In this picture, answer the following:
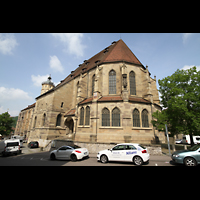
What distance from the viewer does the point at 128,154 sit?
25.4 ft

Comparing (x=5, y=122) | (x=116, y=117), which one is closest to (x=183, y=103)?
(x=116, y=117)

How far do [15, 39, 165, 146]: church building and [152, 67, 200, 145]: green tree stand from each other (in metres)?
2.92

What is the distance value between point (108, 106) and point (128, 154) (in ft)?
28.9

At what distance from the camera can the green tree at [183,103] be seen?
1106 cm

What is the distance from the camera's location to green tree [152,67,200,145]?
11.1m

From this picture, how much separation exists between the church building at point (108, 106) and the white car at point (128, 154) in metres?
6.63

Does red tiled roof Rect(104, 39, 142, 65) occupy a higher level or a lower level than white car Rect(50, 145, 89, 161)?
higher

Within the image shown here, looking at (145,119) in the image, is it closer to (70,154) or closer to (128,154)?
(128,154)

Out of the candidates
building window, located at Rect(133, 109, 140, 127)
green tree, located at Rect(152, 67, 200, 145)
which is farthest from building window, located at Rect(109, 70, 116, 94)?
green tree, located at Rect(152, 67, 200, 145)

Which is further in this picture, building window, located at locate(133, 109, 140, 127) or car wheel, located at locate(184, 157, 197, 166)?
building window, located at locate(133, 109, 140, 127)

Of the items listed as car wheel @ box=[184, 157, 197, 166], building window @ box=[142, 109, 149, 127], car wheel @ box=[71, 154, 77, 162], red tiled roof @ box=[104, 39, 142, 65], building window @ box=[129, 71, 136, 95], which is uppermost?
red tiled roof @ box=[104, 39, 142, 65]

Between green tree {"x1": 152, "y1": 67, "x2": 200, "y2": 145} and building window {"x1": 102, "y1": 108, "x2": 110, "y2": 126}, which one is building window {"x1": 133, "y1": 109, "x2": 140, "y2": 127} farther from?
building window {"x1": 102, "y1": 108, "x2": 110, "y2": 126}
